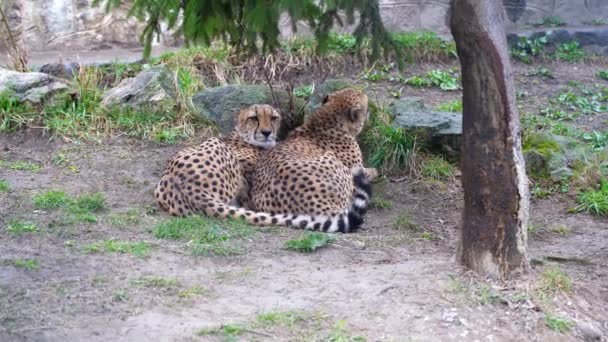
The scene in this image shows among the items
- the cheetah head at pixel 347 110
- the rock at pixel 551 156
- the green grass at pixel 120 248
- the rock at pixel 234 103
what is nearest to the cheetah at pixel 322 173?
the cheetah head at pixel 347 110

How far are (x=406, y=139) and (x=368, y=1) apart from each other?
2.56 metres

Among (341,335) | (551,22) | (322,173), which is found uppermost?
(551,22)

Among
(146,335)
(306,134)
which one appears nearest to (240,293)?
(146,335)

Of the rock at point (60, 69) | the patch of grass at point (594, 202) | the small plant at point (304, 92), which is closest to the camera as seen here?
the patch of grass at point (594, 202)

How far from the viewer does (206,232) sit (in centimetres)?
571

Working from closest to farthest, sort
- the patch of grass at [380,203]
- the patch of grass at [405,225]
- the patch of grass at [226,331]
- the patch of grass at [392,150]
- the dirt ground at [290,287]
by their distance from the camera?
1. the patch of grass at [226,331]
2. the dirt ground at [290,287]
3. the patch of grass at [405,225]
4. the patch of grass at [380,203]
5. the patch of grass at [392,150]

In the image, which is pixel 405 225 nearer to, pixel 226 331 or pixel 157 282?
pixel 157 282

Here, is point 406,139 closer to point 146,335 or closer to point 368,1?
point 368,1

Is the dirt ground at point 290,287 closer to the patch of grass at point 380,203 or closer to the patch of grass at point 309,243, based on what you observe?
the patch of grass at point 309,243

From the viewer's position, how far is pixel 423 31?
37.0ft

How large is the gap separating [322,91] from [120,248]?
10.6 feet

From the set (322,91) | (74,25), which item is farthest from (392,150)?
(74,25)

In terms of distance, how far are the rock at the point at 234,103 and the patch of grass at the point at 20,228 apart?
2476mm

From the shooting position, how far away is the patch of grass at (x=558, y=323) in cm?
447
